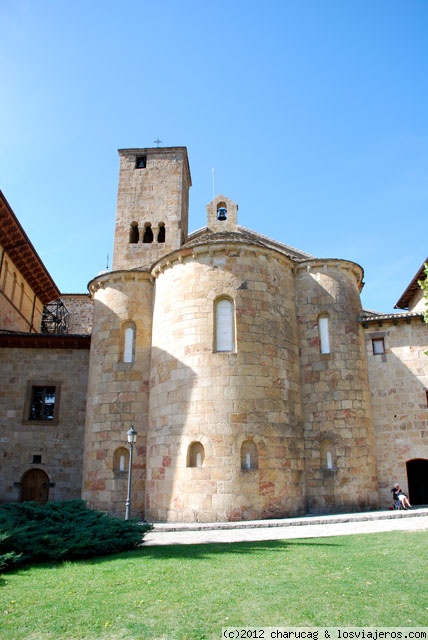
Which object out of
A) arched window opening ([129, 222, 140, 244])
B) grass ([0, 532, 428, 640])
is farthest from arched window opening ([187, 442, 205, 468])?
arched window opening ([129, 222, 140, 244])

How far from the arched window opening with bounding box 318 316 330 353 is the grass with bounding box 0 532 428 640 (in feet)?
34.9

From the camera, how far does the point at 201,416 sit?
17641 millimetres

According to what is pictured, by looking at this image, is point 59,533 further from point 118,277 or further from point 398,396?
point 398,396

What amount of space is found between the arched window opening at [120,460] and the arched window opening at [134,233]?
44.0 ft

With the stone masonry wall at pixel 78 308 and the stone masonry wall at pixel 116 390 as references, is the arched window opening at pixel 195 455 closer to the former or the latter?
the stone masonry wall at pixel 116 390

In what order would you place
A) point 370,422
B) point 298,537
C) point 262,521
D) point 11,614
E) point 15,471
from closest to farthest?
1. point 11,614
2. point 298,537
3. point 262,521
4. point 370,422
5. point 15,471

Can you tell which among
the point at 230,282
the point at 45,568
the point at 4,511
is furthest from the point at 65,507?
the point at 230,282

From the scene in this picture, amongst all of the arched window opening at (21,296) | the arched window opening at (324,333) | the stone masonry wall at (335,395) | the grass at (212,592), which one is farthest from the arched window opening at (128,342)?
the grass at (212,592)

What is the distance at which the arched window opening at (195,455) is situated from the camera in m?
17.4

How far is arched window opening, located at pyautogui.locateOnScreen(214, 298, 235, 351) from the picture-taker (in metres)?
18.6

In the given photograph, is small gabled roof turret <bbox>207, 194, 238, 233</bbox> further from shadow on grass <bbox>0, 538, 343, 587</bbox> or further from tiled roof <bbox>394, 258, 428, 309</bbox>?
shadow on grass <bbox>0, 538, 343, 587</bbox>

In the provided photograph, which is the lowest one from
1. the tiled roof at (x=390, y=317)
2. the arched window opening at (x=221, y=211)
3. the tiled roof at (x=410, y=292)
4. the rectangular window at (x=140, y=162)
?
the tiled roof at (x=390, y=317)

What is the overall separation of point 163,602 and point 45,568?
3.63 m

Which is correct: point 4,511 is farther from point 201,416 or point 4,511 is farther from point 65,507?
point 201,416
